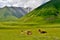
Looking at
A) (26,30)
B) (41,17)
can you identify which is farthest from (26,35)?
(41,17)

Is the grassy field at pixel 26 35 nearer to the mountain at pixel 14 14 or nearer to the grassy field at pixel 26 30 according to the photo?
the grassy field at pixel 26 30

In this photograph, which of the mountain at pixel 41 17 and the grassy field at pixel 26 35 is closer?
the grassy field at pixel 26 35

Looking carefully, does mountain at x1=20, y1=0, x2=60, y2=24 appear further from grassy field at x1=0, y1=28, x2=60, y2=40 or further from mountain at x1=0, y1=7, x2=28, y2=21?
grassy field at x1=0, y1=28, x2=60, y2=40

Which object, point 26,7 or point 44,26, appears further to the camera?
point 26,7

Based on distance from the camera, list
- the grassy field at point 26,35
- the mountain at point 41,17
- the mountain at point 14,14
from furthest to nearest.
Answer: the mountain at point 14,14, the mountain at point 41,17, the grassy field at point 26,35

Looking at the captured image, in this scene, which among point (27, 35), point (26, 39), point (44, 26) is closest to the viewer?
point (26, 39)

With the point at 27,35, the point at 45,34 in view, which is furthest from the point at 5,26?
the point at 45,34

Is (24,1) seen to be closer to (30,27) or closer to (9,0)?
(9,0)

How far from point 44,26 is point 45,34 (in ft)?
2.34

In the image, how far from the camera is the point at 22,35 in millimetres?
10484

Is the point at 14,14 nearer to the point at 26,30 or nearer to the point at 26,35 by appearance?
the point at 26,30

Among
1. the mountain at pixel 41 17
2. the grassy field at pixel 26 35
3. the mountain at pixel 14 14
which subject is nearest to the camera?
the grassy field at pixel 26 35

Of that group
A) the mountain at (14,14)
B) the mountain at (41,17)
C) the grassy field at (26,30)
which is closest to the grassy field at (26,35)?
the grassy field at (26,30)

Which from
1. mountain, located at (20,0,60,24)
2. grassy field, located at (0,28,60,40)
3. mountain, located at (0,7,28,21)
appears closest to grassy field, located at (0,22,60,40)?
grassy field, located at (0,28,60,40)
